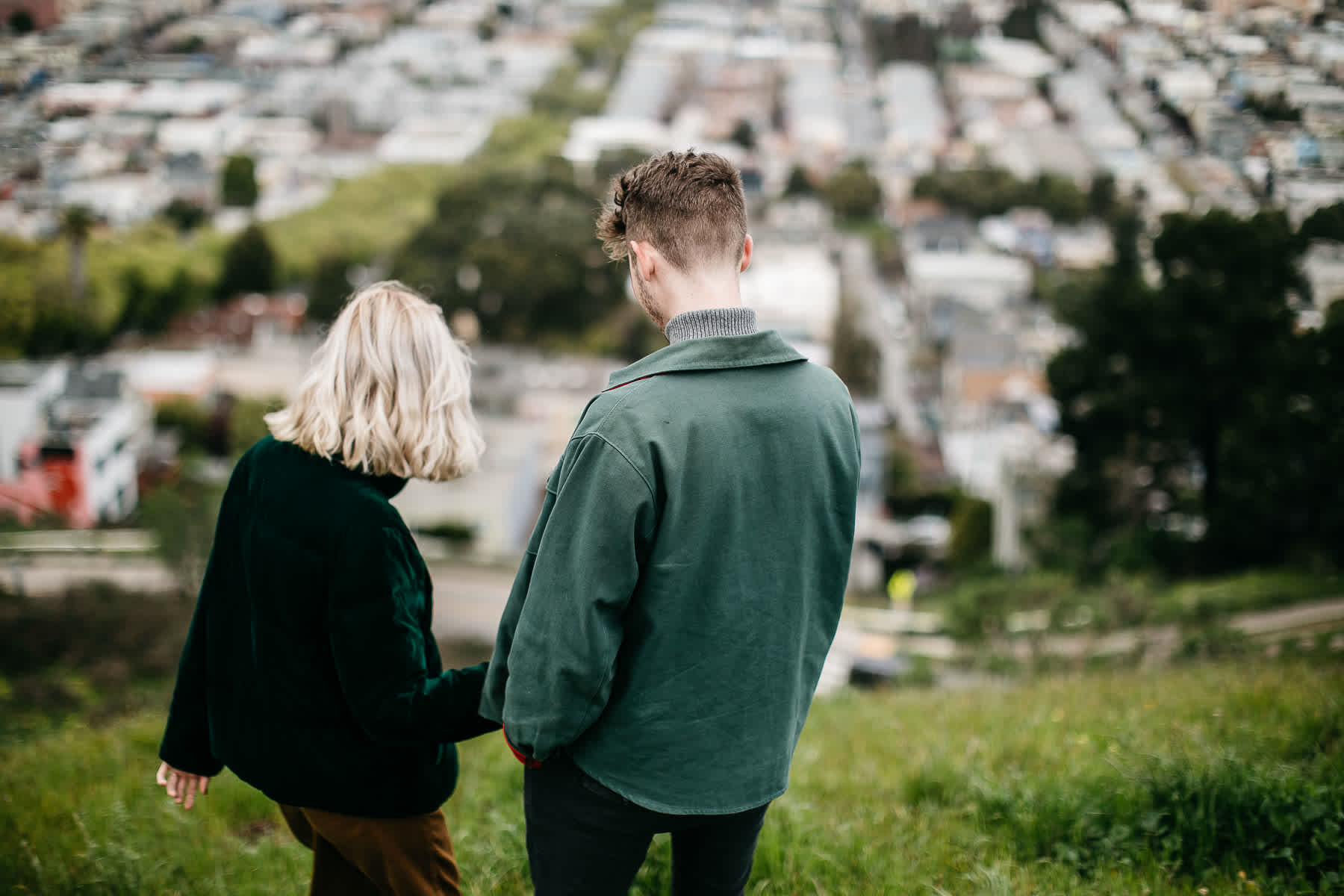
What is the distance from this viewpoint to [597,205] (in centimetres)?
2136

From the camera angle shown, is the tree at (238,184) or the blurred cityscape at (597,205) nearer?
the blurred cityscape at (597,205)

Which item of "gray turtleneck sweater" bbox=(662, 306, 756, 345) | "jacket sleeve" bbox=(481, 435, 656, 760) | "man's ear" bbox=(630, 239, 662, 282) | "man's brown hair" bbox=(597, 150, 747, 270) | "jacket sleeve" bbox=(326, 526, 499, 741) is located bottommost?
"jacket sleeve" bbox=(326, 526, 499, 741)

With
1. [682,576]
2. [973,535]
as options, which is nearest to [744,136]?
[973,535]

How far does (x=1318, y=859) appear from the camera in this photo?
207 centimetres

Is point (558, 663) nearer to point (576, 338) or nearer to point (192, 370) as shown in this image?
point (576, 338)

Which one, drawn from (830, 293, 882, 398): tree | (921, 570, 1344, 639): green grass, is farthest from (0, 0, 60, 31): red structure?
(921, 570, 1344, 639): green grass

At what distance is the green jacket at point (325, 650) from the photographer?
157cm

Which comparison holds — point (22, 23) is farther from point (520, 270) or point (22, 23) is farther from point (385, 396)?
point (385, 396)

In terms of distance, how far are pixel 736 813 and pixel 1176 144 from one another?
59.1 feet

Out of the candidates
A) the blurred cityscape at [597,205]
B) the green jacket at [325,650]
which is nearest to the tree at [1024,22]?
the blurred cityscape at [597,205]

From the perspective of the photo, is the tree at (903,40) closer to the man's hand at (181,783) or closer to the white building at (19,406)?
the white building at (19,406)

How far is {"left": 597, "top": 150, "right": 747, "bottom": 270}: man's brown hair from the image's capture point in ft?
4.49

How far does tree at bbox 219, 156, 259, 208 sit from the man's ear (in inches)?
2072

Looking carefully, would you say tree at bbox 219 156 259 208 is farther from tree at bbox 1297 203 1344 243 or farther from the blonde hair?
the blonde hair
